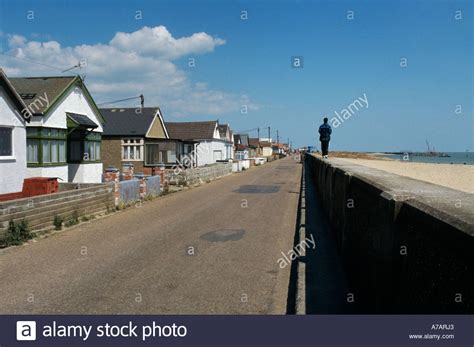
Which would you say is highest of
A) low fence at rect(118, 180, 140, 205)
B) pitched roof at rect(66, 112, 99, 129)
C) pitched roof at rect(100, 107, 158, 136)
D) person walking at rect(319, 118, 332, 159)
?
pitched roof at rect(100, 107, 158, 136)

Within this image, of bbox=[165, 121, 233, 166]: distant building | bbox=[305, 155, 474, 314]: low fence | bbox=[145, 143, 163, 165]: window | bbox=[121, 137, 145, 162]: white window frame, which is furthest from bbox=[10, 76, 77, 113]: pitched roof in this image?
bbox=[165, 121, 233, 166]: distant building

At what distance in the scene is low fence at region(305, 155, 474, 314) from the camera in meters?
2.66

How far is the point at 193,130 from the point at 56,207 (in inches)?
1553

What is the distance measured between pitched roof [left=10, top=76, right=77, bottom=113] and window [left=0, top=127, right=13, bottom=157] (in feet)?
12.1

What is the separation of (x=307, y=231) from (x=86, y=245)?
5.17 m

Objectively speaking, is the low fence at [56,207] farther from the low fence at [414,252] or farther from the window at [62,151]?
the low fence at [414,252]

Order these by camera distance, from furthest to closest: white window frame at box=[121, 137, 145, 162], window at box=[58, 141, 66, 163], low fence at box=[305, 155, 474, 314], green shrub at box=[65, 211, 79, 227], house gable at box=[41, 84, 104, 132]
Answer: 1. white window frame at box=[121, 137, 145, 162]
2. window at box=[58, 141, 66, 163]
3. house gable at box=[41, 84, 104, 132]
4. green shrub at box=[65, 211, 79, 227]
5. low fence at box=[305, 155, 474, 314]

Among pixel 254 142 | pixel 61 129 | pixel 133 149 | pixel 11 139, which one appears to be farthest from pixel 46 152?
pixel 254 142

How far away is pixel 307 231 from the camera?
10.5 m

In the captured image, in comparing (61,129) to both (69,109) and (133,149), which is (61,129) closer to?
(69,109)

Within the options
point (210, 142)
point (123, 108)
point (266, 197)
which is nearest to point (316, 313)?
point (266, 197)

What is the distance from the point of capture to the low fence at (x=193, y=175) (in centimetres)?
2508

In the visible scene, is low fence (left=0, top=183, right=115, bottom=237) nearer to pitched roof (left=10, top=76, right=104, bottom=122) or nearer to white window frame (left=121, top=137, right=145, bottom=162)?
pitched roof (left=10, top=76, right=104, bottom=122)

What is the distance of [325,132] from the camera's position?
20.0 meters
